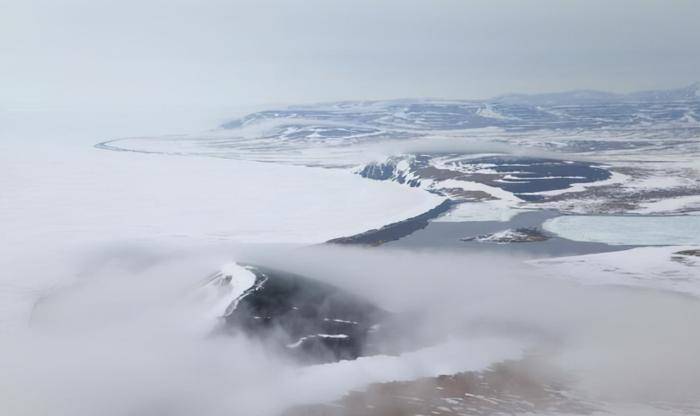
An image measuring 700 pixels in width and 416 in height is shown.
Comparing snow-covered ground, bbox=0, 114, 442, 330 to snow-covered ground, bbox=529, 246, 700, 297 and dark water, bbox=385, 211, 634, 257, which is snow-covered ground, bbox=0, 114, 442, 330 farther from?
snow-covered ground, bbox=529, 246, 700, 297

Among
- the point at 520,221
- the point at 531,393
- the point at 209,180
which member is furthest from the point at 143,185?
the point at 531,393


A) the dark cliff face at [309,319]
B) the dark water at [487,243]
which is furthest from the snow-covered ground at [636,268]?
the dark cliff face at [309,319]

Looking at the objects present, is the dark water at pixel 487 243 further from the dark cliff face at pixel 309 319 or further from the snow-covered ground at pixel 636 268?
the dark cliff face at pixel 309 319

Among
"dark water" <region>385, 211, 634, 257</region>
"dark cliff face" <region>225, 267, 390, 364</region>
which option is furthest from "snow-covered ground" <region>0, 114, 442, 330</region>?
"dark cliff face" <region>225, 267, 390, 364</region>

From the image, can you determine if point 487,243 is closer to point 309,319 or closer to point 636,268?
point 636,268

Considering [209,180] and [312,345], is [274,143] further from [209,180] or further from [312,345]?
[312,345]
